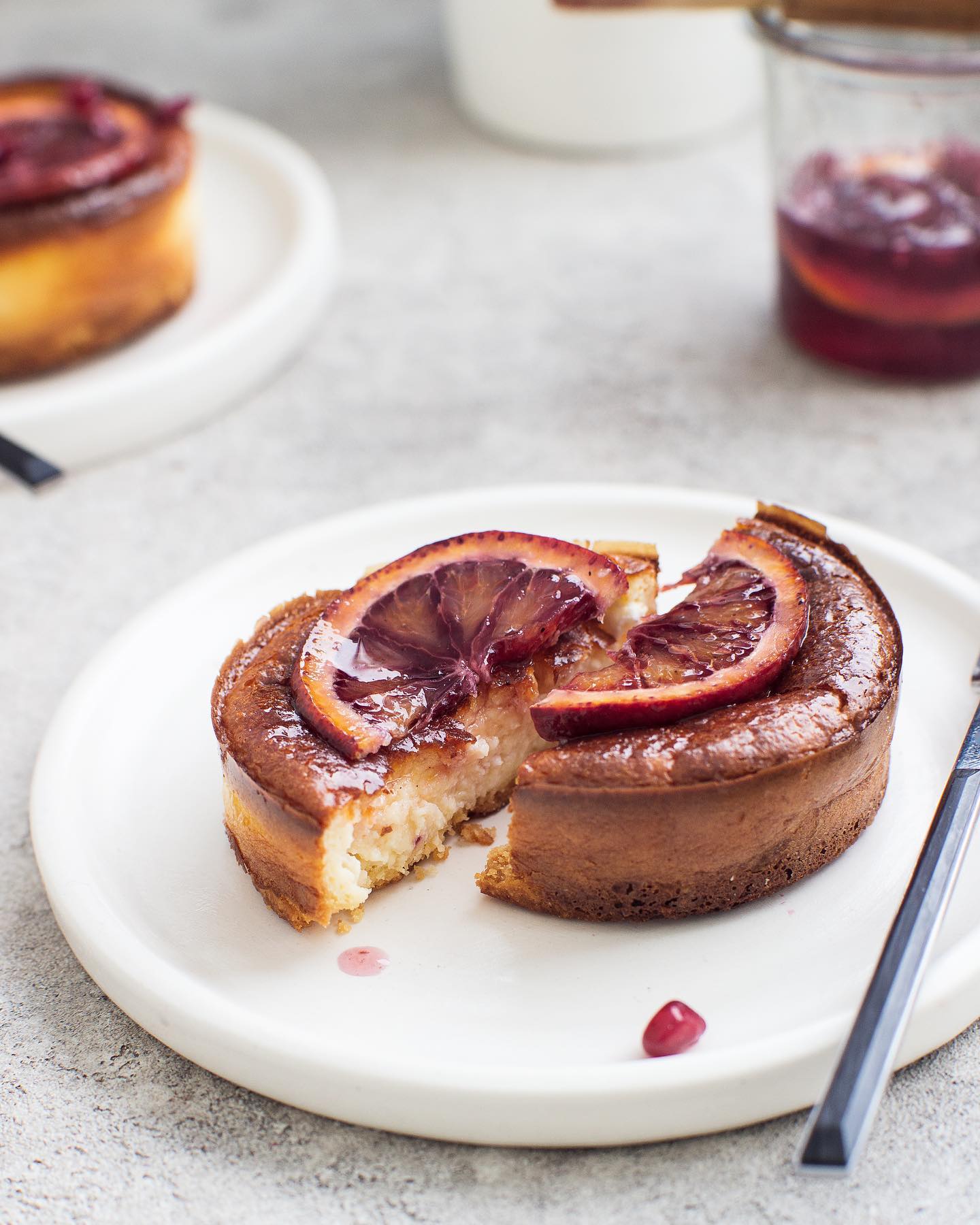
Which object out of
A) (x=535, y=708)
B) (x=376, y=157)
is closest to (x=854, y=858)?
(x=535, y=708)

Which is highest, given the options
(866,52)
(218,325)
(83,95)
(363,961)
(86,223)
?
(866,52)

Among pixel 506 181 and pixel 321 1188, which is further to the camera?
pixel 506 181

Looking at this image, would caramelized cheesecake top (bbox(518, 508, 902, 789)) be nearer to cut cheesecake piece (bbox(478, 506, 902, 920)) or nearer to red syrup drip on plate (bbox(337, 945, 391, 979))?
cut cheesecake piece (bbox(478, 506, 902, 920))

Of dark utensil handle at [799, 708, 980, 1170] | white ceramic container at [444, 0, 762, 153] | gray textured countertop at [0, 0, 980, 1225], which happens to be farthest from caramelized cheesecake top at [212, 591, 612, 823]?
white ceramic container at [444, 0, 762, 153]

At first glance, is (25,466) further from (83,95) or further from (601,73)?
(601,73)

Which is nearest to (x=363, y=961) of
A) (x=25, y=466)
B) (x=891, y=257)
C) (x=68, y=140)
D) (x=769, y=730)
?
(x=769, y=730)

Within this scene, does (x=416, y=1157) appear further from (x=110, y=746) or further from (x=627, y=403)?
(x=627, y=403)

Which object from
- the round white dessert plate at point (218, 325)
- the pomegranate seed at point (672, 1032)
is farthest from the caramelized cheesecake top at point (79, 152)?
the pomegranate seed at point (672, 1032)
